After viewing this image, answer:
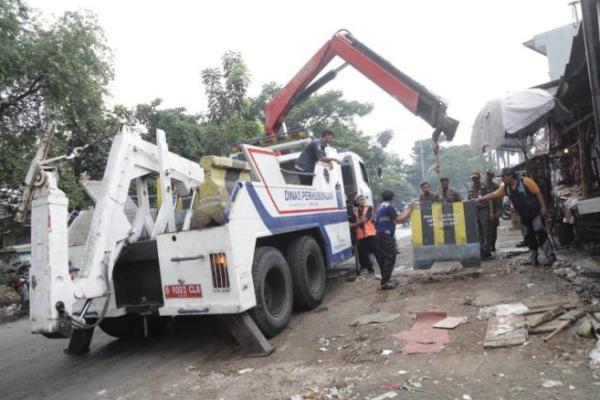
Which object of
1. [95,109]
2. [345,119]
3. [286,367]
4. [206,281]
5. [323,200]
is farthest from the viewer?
[345,119]

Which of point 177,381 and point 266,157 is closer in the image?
point 177,381

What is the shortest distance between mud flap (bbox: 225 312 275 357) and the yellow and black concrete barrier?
11.2 feet

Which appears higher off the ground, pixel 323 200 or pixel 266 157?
pixel 266 157

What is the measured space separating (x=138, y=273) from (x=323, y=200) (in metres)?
2.96

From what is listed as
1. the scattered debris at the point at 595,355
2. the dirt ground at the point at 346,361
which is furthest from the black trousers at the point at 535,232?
the scattered debris at the point at 595,355

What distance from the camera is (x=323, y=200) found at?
6828mm

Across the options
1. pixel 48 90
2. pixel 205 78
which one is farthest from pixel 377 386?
pixel 205 78

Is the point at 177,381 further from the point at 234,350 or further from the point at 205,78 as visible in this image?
the point at 205,78

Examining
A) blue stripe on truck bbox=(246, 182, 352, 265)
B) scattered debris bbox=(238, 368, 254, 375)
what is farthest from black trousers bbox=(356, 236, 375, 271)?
scattered debris bbox=(238, 368, 254, 375)

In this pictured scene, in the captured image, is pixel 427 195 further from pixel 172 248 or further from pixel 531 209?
pixel 172 248

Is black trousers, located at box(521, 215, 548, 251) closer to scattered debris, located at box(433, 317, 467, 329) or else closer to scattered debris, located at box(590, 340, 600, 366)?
scattered debris, located at box(433, 317, 467, 329)

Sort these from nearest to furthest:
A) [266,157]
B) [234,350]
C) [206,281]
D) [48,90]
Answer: [206,281] < [234,350] < [266,157] < [48,90]

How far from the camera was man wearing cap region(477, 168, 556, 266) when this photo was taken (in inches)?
255

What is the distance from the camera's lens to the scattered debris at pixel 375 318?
5.00 meters
